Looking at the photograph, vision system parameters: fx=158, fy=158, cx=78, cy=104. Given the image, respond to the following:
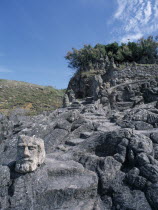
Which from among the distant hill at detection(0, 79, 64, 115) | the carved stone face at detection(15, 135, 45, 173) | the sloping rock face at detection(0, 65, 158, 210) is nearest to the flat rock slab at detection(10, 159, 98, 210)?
the sloping rock face at detection(0, 65, 158, 210)

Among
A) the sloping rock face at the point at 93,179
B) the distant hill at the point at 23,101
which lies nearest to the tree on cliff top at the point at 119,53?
the distant hill at the point at 23,101

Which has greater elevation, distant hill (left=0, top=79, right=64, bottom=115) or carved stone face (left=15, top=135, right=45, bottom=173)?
distant hill (left=0, top=79, right=64, bottom=115)

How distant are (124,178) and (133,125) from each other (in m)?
2.92

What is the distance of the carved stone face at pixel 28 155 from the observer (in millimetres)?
3197

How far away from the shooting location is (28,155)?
322cm

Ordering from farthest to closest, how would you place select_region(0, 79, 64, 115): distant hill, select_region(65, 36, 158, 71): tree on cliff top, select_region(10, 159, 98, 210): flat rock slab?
select_region(65, 36, 158, 71): tree on cliff top
select_region(0, 79, 64, 115): distant hill
select_region(10, 159, 98, 210): flat rock slab

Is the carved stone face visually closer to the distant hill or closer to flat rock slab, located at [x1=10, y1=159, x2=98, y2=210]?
flat rock slab, located at [x1=10, y1=159, x2=98, y2=210]

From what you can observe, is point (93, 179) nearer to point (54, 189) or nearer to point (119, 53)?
point (54, 189)

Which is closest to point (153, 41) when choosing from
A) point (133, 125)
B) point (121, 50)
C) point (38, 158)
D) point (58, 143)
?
point (121, 50)

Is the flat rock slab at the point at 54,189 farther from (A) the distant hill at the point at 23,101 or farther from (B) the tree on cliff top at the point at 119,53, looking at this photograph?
(B) the tree on cliff top at the point at 119,53

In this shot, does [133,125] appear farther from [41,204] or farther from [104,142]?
[41,204]

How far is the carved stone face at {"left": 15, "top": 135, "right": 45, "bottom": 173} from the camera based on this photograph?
320 cm

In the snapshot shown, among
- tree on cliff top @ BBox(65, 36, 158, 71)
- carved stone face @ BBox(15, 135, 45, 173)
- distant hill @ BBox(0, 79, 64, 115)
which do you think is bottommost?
carved stone face @ BBox(15, 135, 45, 173)

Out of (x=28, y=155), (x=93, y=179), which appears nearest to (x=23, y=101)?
(x=28, y=155)
